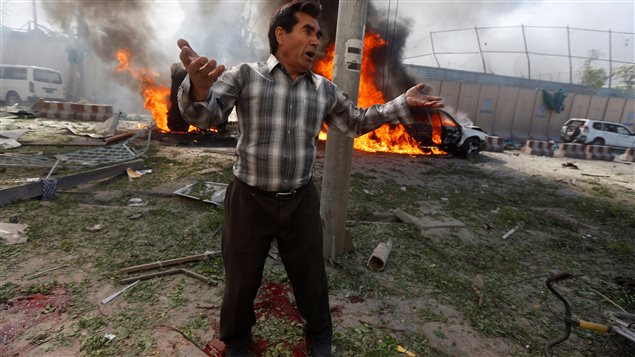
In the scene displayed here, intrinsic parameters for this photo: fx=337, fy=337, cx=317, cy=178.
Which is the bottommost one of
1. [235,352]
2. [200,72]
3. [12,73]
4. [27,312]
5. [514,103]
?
[27,312]

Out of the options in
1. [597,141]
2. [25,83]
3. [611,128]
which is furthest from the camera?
[611,128]

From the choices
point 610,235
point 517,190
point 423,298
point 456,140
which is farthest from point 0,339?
point 456,140

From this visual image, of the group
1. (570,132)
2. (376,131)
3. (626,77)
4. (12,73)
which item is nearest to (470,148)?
(376,131)

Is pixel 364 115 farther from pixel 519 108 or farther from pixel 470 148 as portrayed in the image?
pixel 519 108

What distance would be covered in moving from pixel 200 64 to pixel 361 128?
1.13 metres

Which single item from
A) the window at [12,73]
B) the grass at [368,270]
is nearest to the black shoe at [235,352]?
the grass at [368,270]

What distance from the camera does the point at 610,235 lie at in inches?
206

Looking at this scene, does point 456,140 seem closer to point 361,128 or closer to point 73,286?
point 361,128

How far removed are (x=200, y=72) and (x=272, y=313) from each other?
1918 millimetres

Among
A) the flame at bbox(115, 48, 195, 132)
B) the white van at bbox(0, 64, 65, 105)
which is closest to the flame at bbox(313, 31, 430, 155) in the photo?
the flame at bbox(115, 48, 195, 132)

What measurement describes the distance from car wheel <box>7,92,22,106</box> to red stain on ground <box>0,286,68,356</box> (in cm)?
1962

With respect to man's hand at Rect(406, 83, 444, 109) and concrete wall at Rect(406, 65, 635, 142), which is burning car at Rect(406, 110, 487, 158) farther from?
man's hand at Rect(406, 83, 444, 109)

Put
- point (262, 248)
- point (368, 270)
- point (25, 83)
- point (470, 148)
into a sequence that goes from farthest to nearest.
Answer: point (25, 83) → point (470, 148) → point (368, 270) → point (262, 248)

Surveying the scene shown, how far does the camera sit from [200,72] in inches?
59.9
